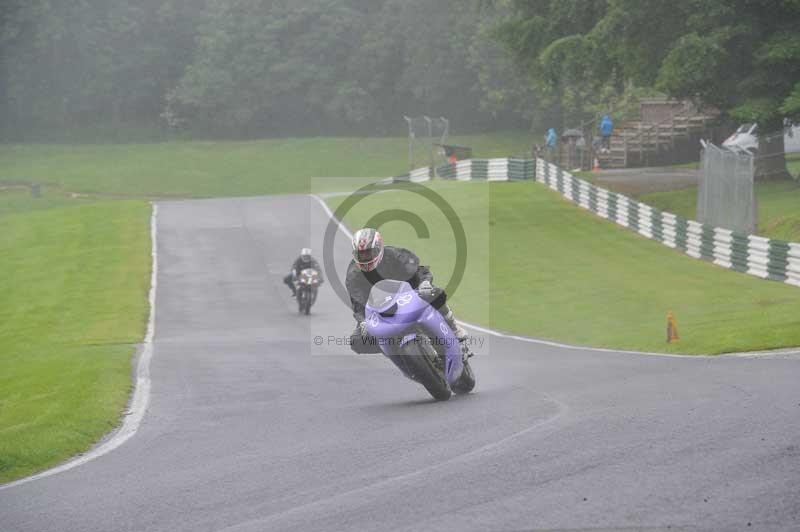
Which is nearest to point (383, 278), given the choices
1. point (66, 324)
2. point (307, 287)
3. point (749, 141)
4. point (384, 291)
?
point (384, 291)

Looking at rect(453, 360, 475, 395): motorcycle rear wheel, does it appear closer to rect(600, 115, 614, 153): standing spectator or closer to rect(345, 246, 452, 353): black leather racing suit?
rect(345, 246, 452, 353): black leather racing suit

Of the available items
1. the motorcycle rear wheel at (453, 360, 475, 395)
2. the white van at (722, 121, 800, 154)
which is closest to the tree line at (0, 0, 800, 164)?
the white van at (722, 121, 800, 154)

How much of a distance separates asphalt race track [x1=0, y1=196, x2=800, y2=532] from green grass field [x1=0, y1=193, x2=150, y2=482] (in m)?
0.70

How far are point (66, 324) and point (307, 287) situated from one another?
18.7ft

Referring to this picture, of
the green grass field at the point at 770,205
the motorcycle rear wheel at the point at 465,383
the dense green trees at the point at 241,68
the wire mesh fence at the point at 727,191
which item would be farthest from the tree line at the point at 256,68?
the motorcycle rear wheel at the point at 465,383

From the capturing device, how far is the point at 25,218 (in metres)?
47.3

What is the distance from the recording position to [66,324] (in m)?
26.0

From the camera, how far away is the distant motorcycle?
2600 cm

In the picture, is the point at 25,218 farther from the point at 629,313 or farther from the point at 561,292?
the point at 629,313

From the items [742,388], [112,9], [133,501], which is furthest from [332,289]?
[112,9]

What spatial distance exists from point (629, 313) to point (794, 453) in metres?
15.7

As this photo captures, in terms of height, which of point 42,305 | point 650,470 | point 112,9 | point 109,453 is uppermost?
point 112,9

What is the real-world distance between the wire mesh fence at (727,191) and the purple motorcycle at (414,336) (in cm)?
1729

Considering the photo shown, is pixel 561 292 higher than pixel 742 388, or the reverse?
pixel 742 388
